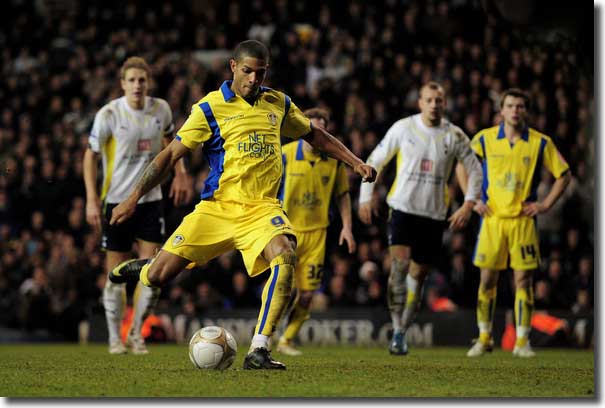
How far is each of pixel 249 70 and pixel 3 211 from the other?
30.0ft

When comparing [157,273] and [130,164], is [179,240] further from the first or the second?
[130,164]

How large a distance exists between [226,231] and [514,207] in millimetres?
3741

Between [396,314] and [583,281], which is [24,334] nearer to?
[396,314]

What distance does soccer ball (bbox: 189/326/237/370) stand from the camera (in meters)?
6.55

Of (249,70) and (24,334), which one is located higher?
(249,70)

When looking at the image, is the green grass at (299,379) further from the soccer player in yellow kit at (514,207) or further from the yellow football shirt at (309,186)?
the yellow football shirt at (309,186)

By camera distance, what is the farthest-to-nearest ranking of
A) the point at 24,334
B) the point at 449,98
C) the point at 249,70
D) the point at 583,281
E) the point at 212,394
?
the point at 449,98 → the point at 24,334 → the point at 583,281 → the point at 249,70 → the point at 212,394

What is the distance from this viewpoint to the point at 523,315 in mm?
9555

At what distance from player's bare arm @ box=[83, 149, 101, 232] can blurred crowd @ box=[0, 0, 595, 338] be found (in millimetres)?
4063

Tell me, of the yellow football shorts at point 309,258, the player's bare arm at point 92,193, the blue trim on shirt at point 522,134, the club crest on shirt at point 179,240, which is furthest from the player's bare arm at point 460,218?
the club crest on shirt at point 179,240

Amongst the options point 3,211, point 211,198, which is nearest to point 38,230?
point 3,211

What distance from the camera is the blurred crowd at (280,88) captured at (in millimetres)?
13344

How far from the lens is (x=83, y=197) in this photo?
14.5 metres

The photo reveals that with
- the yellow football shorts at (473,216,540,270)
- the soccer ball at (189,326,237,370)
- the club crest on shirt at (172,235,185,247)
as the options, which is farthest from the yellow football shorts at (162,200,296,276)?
the yellow football shorts at (473,216,540,270)
